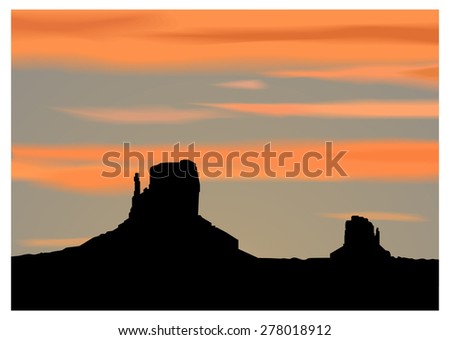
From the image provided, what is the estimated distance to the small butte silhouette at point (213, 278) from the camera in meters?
30.3

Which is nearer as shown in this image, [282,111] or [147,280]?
[282,111]

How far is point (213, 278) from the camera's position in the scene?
36844 mm

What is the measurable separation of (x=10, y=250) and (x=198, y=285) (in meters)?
8.94

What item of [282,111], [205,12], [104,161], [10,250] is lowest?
[10,250]

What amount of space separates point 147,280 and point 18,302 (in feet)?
22.5

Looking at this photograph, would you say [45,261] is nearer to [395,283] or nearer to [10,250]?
[10,250]

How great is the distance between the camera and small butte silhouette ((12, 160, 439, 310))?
30297mm

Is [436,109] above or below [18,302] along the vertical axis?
above

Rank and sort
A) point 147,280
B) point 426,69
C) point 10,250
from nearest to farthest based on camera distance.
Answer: point 10,250
point 426,69
point 147,280

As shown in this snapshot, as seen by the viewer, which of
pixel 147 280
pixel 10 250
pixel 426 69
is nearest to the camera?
pixel 10 250

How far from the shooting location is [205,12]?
30.9 metres

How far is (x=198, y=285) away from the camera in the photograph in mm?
35188

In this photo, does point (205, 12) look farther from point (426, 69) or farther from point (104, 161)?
point (426, 69)

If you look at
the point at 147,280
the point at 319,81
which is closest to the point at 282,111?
the point at 319,81
